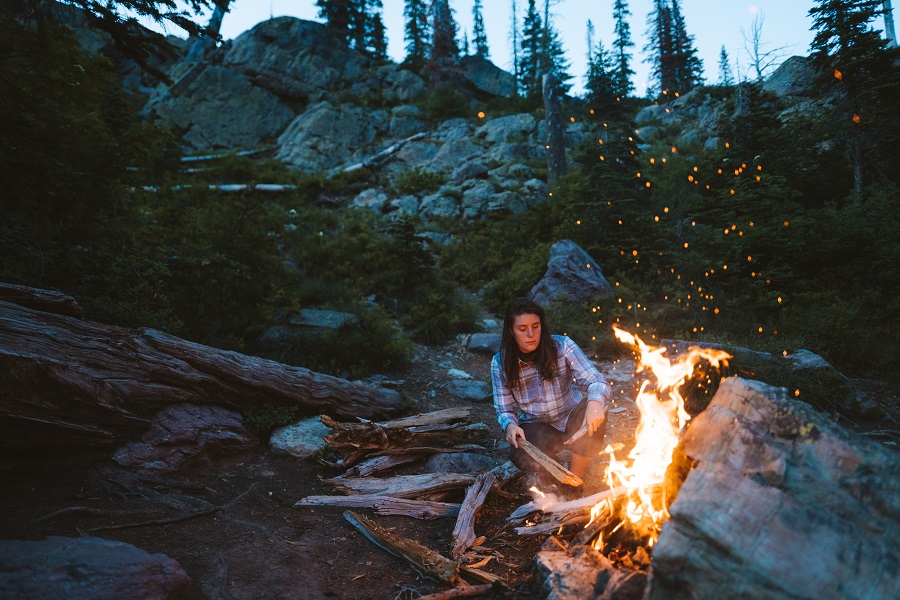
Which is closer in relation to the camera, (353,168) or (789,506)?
(789,506)

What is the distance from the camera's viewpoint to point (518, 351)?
3979mm

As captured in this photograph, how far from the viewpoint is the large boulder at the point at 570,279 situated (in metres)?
9.84

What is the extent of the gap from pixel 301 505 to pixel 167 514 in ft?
3.50

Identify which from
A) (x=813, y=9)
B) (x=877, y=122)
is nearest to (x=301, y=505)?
(x=877, y=122)

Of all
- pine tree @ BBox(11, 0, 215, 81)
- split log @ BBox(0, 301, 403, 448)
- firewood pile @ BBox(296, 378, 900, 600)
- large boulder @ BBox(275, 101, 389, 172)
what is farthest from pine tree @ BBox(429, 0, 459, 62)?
firewood pile @ BBox(296, 378, 900, 600)

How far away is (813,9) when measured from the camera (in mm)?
10055

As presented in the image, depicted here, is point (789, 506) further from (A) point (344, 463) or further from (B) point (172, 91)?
(B) point (172, 91)

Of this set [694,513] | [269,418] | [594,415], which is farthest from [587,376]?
[269,418]

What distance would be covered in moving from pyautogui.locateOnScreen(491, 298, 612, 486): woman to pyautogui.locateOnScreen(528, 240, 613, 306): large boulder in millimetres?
5861

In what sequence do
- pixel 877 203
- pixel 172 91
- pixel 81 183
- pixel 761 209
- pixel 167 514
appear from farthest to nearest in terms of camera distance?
pixel 172 91
pixel 761 209
pixel 877 203
pixel 81 183
pixel 167 514

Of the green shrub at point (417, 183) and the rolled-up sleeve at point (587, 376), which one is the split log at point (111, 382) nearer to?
the rolled-up sleeve at point (587, 376)

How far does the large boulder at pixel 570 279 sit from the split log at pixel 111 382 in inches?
235

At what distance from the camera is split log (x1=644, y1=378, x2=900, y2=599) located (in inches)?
63.1

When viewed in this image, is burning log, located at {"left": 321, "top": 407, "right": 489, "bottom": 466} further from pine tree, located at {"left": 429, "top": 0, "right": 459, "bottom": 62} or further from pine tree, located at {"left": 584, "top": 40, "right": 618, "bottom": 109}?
pine tree, located at {"left": 429, "top": 0, "right": 459, "bottom": 62}
